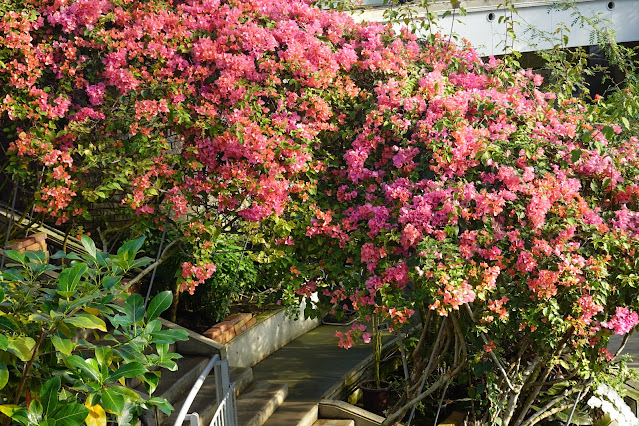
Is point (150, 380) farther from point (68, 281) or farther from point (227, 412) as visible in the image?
point (227, 412)

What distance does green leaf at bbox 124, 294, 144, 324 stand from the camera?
2.39m

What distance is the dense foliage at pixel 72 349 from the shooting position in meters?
2.21

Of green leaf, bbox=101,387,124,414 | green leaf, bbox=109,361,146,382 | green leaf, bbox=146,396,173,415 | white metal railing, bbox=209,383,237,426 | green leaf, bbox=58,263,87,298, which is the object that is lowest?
white metal railing, bbox=209,383,237,426

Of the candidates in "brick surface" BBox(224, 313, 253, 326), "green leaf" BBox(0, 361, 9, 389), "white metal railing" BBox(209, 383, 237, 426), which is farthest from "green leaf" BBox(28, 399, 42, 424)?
"brick surface" BBox(224, 313, 253, 326)

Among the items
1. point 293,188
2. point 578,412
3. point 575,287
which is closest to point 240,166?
point 293,188

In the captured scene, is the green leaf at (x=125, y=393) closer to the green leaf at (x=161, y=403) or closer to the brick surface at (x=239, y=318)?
the green leaf at (x=161, y=403)

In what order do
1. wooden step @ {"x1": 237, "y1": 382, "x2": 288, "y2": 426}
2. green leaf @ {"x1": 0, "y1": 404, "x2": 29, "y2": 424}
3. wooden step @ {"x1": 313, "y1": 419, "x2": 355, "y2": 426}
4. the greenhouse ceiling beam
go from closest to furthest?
green leaf @ {"x1": 0, "y1": 404, "x2": 29, "y2": 424} → wooden step @ {"x1": 237, "y1": 382, "x2": 288, "y2": 426} → wooden step @ {"x1": 313, "y1": 419, "x2": 355, "y2": 426} → the greenhouse ceiling beam

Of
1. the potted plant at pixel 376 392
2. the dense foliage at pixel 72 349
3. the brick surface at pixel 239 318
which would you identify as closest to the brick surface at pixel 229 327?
the brick surface at pixel 239 318

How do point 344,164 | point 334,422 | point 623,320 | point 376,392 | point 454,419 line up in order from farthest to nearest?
point 376,392
point 334,422
point 454,419
point 344,164
point 623,320

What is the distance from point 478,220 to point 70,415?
10.9 ft

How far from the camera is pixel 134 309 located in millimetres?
2416

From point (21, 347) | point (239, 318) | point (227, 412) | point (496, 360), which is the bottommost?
point (239, 318)

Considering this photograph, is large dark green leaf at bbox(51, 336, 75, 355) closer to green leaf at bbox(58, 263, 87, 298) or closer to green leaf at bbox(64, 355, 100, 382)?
green leaf at bbox(64, 355, 100, 382)

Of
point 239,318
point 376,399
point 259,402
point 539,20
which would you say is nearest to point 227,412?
point 259,402
